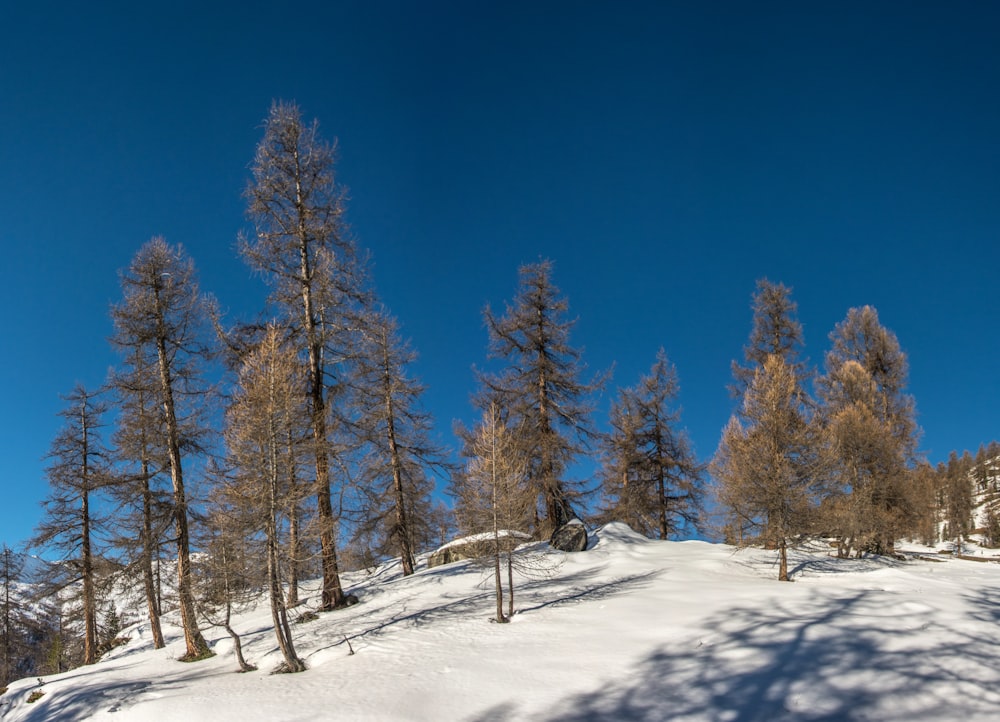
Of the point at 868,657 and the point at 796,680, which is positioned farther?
the point at 868,657

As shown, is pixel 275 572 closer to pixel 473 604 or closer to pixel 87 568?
pixel 473 604

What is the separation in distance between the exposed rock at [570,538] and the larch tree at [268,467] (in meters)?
12.5

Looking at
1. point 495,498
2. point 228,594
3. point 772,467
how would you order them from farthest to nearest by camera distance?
point 772,467 < point 495,498 < point 228,594

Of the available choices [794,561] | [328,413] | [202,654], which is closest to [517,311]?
[328,413]

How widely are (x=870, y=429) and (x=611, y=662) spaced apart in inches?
896

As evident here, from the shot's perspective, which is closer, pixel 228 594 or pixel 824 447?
pixel 228 594

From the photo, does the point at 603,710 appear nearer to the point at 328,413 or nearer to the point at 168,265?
the point at 328,413

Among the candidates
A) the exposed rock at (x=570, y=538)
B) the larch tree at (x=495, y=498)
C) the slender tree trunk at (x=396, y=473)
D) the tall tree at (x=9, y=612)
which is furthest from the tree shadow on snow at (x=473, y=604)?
the tall tree at (x=9, y=612)

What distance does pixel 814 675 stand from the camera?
966 centimetres

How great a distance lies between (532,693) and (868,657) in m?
5.89

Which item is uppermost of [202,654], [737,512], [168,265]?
[168,265]

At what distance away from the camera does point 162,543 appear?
617 inches

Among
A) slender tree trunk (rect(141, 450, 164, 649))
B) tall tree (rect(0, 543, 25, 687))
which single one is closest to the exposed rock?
slender tree trunk (rect(141, 450, 164, 649))

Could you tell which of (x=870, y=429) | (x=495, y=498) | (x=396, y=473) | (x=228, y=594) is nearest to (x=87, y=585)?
(x=396, y=473)
